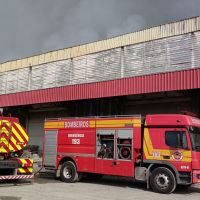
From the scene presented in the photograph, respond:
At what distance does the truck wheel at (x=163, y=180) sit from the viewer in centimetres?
1196

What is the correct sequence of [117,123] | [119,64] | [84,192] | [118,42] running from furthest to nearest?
[118,42], [119,64], [117,123], [84,192]

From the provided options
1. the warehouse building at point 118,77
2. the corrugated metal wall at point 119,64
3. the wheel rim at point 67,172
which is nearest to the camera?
the wheel rim at point 67,172

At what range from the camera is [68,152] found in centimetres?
1503

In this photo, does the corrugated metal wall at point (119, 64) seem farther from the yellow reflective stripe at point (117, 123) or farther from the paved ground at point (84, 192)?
the paved ground at point (84, 192)

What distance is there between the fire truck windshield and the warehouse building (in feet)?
19.1

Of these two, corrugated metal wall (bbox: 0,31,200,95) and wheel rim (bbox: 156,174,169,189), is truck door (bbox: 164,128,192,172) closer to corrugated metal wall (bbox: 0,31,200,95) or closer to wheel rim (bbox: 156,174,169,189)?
wheel rim (bbox: 156,174,169,189)

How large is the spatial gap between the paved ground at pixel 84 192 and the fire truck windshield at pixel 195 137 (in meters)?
1.57

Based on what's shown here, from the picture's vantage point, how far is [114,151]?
540 inches

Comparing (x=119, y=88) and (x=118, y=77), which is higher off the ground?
(x=118, y=77)

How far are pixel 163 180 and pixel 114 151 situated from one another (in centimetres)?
231

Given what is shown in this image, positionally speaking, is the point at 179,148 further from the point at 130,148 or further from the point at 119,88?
the point at 119,88

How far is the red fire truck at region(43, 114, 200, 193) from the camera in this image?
476 inches

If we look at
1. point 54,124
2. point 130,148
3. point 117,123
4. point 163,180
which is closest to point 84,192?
point 130,148

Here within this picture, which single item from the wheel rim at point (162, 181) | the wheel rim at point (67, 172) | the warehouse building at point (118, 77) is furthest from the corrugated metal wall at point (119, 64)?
the wheel rim at point (162, 181)
